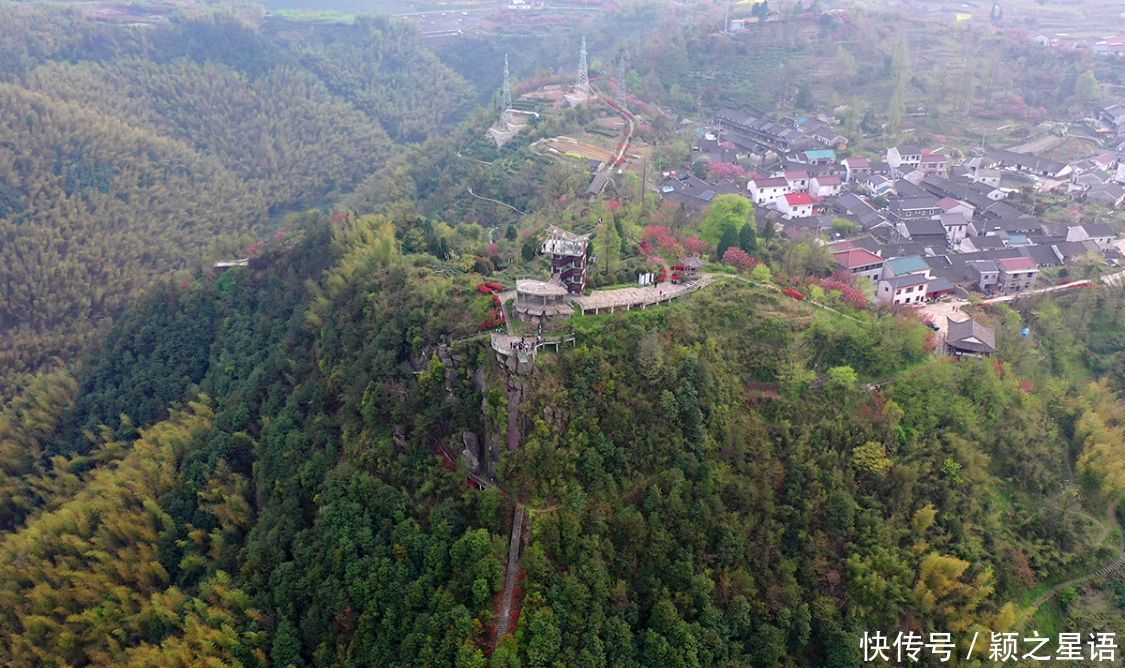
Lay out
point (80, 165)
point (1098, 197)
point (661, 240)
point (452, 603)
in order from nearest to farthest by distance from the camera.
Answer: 1. point (452, 603)
2. point (661, 240)
3. point (1098, 197)
4. point (80, 165)

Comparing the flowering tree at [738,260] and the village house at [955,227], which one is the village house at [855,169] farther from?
the flowering tree at [738,260]

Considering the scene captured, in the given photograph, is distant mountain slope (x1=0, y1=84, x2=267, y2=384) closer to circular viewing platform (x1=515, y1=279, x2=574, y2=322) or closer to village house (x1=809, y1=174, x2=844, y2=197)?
circular viewing platform (x1=515, y1=279, x2=574, y2=322)

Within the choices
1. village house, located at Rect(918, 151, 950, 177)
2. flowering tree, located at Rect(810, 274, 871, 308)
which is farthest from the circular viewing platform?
village house, located at Rect(918, 151, 950, 177)

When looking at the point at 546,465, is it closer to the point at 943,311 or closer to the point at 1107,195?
the point at 943,311

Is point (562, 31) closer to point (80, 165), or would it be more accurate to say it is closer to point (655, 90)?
point (655, 90)

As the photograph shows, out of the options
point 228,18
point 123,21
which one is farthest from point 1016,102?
point 123,21

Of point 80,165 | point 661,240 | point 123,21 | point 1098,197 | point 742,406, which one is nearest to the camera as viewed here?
point 742,406

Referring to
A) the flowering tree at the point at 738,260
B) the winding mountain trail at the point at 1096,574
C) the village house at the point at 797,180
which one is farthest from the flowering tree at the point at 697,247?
the village house at the point at 797,180

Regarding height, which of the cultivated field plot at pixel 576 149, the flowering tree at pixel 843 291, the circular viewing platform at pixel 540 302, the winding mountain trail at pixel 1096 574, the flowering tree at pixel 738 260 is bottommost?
the winding mountain trail at pixel 1096 574
